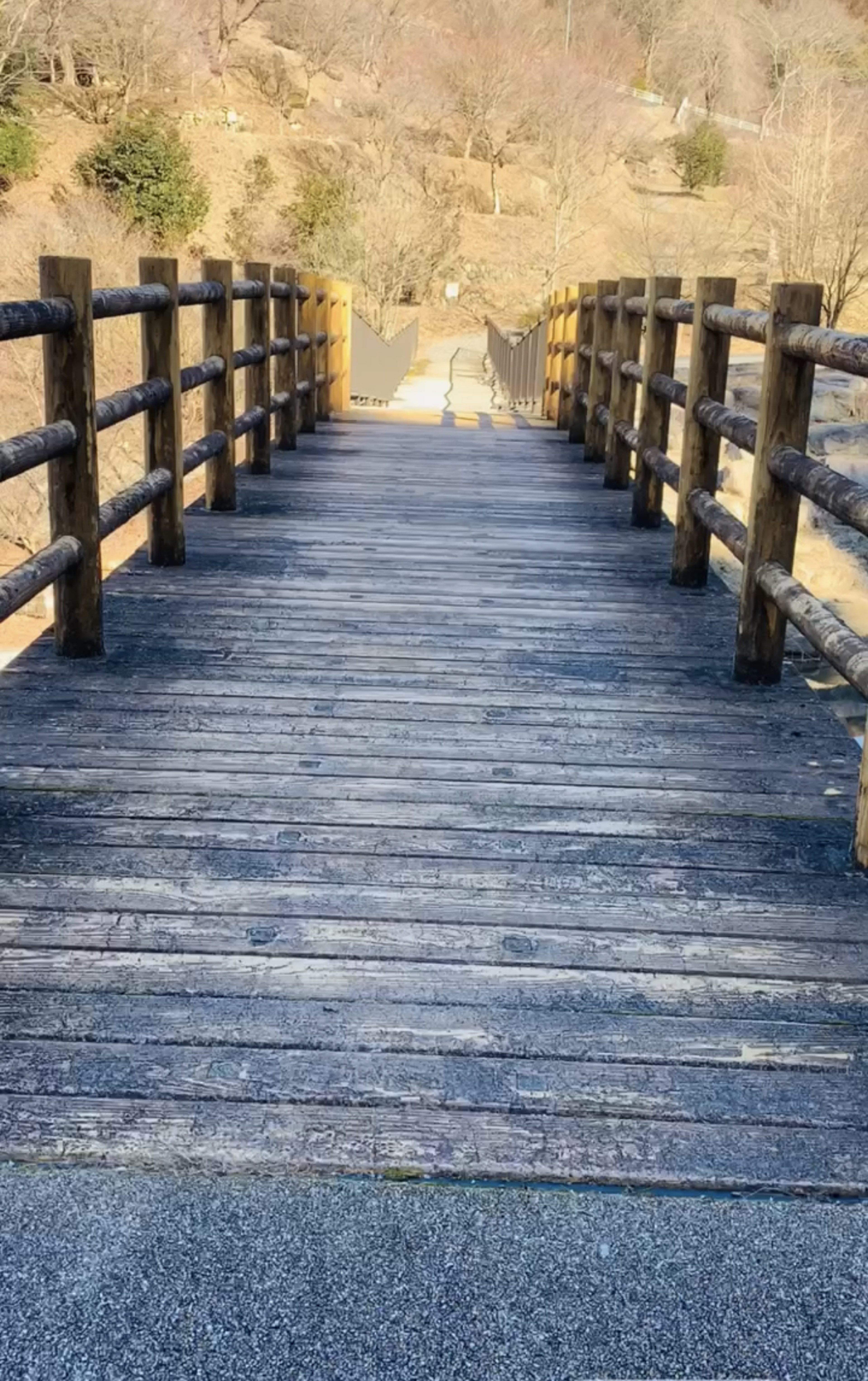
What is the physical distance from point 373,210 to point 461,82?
15.2 metres

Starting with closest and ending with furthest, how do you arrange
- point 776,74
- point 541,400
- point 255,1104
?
point 255,1104, point 541,400, point 776,74

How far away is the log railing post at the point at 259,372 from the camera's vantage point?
7.89 m

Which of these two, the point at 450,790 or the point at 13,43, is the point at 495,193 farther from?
the point at 450,790

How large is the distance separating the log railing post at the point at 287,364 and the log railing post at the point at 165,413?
142 inches

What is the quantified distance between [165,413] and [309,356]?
5652 millimetres

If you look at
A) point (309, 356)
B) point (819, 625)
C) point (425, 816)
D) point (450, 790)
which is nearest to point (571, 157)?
point (309, 356)

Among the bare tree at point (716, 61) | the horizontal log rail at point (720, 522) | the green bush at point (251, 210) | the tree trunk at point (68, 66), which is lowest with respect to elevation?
the horizontal log rail at point (720, 522)

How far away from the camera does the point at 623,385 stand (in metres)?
7.91

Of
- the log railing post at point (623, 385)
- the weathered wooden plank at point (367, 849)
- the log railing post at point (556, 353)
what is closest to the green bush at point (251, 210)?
the log railing post at point (556, 353)

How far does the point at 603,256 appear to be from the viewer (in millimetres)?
37938

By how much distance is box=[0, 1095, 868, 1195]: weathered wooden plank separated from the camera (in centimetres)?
198

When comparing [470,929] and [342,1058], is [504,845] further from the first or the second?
[342,1058]

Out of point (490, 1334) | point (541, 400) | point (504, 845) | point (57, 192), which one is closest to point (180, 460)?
point (504, 845)

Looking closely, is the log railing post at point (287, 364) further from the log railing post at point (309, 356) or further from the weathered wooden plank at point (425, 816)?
the weathered wooden plank at point (425, 816)
